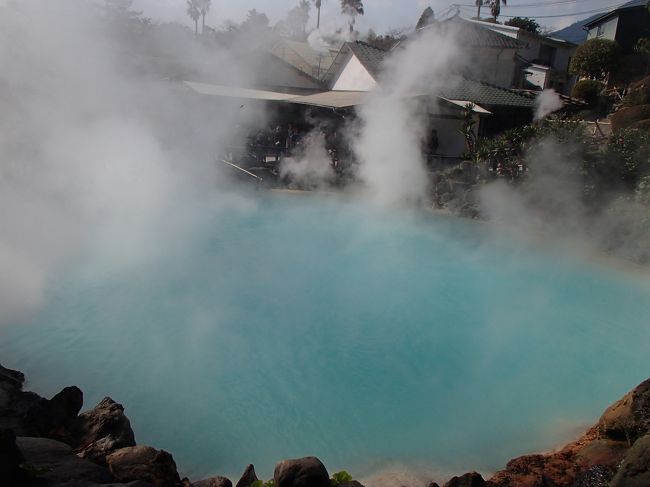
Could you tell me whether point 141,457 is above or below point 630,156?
below

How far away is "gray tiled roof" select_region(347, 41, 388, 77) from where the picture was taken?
19.0m

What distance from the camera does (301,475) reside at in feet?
11.0

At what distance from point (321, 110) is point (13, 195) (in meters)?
11.4

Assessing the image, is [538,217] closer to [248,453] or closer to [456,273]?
[456,273]

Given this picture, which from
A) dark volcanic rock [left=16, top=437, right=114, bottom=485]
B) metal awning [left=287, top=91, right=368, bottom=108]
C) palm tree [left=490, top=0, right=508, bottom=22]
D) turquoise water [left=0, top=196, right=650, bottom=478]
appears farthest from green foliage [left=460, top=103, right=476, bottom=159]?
palm tree [left=490, top=0, right=508, bottom=22]

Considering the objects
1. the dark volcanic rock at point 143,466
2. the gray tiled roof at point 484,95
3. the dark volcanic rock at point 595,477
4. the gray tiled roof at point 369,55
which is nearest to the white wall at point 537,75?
the gray tiled roof at point 484,95

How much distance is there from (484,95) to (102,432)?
16.6 metres

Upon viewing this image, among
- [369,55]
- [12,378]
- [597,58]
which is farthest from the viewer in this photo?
[597,58]

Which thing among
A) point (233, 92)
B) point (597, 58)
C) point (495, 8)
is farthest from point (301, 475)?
point (495, 8)

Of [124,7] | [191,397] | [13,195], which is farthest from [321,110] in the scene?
[191,397]

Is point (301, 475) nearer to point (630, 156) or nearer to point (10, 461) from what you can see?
point (10, 461)

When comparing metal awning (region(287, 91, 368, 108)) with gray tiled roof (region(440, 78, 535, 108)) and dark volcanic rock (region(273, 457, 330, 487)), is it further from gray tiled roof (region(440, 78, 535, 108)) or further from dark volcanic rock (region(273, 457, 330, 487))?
dark volcanic rock (region(273, 457, 330, 487))

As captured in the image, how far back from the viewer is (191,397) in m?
4.97

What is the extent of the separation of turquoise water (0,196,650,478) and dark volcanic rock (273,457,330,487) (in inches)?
35.4
